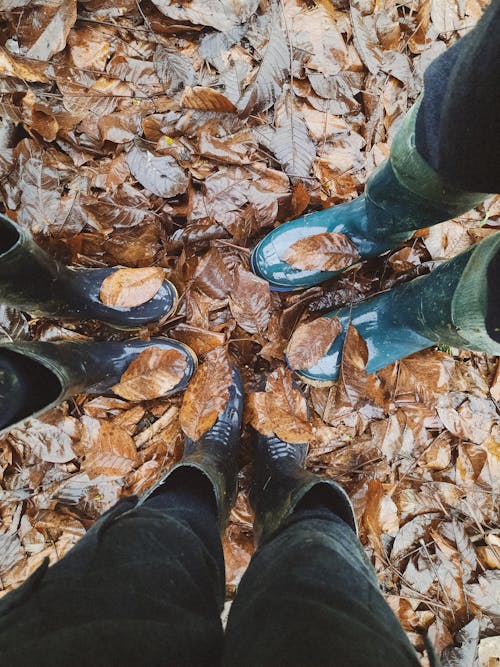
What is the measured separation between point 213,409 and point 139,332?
1.06ft

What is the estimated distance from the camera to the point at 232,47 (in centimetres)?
113

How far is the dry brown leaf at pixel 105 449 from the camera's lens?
111cm

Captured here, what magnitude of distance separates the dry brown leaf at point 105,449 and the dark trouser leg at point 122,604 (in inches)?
19.7

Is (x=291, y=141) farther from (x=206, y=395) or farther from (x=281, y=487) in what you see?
(x=281, y=487)

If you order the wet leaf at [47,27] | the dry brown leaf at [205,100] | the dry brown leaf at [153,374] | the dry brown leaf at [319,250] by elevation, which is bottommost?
the dry brown leaf at [153,374]

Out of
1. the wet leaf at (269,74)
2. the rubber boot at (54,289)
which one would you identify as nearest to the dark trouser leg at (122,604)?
the rubber boot at (54,289)

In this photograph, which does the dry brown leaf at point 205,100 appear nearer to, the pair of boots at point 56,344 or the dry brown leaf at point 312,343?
the pair of boots at point 56,344

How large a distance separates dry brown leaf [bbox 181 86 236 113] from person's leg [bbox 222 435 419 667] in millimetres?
1021

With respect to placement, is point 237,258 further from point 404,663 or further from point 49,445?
point 404,663

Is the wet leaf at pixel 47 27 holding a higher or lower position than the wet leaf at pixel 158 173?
higher

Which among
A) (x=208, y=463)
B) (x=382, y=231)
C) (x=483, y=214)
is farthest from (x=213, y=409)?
(x=483, y=214)

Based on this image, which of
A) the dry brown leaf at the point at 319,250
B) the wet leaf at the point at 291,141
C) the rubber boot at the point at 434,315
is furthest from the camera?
the wet leaf at the point at 291,141

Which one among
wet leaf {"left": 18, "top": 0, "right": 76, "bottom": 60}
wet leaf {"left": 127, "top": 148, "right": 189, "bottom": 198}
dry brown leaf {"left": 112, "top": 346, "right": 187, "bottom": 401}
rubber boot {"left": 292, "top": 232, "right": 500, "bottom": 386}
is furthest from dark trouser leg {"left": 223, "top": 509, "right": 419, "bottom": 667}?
wet leaf {"left": 18, "top": 0, "right": 76, "bottom": 60}

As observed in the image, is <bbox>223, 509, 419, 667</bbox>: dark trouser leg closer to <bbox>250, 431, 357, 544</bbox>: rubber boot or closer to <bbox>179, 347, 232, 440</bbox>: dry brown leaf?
<bbox>250, 431, 357, 544</bbox>: rubber boot
